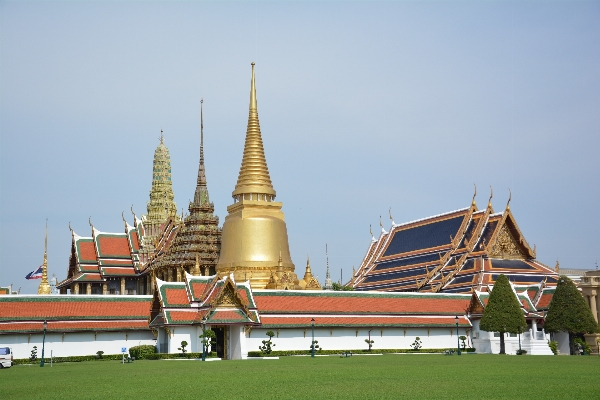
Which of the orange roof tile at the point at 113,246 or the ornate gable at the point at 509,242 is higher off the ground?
the orange roof tile at the point at 113,246

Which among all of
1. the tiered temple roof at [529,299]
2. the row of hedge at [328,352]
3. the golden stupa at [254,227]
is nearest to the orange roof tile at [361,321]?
the tiered temple roof at [529,299]

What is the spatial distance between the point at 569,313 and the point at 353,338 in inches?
451

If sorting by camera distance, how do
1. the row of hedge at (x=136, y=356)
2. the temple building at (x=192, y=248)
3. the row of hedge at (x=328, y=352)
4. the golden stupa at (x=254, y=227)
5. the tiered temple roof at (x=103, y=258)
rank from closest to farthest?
the row of hedge at (x=136, y=356), the row of hedge at (x=328, y=352), the golden stupa at (x=254, y=227), the temple building at (x=192, y=248), the tiered temple roof at (x=103, y=258)

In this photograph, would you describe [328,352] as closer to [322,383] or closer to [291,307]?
[291,307]

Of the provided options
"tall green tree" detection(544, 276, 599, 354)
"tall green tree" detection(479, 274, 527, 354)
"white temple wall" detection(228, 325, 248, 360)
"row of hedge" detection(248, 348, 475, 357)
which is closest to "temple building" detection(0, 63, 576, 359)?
"white temple wall" detection(228, 325, 248, 360)

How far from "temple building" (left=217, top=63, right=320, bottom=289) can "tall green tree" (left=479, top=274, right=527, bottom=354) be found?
637 inches

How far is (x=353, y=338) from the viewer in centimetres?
4488

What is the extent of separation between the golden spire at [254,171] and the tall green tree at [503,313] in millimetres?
21240

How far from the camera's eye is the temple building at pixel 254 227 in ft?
187

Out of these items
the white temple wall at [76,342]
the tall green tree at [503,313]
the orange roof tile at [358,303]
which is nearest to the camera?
the white temple wall at [76,342]

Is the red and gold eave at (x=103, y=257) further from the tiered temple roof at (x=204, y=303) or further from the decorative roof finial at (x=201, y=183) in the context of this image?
the tiered temple roof at (x=204, y=303)

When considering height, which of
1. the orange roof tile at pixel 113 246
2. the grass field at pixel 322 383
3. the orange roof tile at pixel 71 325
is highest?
the orange roof tile at pixel 113 246

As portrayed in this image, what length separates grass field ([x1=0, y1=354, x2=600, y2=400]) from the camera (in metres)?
18.0

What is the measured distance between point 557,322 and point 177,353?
1997 cm
